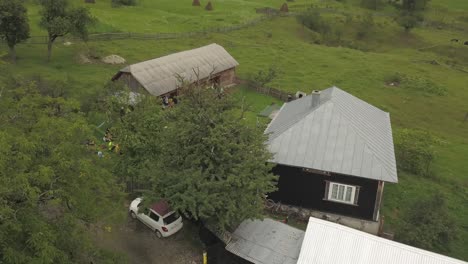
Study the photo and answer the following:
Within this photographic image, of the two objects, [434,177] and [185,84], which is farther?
[434,177]

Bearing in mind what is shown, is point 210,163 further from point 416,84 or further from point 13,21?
point 416,84

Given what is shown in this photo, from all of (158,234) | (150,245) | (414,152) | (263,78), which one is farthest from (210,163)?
(263,78)

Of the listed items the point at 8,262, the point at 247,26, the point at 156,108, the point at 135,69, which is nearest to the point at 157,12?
the point at 247,26

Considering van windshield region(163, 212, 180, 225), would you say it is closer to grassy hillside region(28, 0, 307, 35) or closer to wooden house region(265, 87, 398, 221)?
wooden house region(265, 87, 398, 221)

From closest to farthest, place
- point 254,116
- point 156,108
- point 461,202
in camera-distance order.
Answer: point 156,108, point 461,202, point 254,116

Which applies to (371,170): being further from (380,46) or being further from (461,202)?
(380,46)

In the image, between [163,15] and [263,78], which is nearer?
[263,78]

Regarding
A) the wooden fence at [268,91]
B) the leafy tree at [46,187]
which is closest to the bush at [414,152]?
the wooden fence at [268,91]
